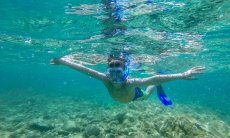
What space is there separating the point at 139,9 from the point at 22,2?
7783mm

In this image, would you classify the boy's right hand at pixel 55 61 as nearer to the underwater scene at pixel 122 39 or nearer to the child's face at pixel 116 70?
the underwater scene at pixel 122 39

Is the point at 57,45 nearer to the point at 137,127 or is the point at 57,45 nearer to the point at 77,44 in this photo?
the point at 77,44

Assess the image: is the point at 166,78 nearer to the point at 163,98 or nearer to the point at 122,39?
the point at 163,98

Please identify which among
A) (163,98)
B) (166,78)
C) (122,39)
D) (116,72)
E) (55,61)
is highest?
(122,39)

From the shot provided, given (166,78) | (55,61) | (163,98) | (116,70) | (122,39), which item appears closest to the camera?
(166,78)

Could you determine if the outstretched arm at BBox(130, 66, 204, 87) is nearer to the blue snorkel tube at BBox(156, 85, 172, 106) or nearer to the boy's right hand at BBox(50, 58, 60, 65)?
the boy's right hand at BBox(50, 58, 60, 65)

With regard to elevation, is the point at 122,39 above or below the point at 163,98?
above

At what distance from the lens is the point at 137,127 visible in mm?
14062

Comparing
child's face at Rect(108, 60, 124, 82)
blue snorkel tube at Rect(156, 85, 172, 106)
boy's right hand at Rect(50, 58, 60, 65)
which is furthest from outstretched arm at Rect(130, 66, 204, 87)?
blue snorkel tube at Rect(156, 85, 172, 106)

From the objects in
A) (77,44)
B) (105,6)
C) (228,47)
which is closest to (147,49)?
(77,44)

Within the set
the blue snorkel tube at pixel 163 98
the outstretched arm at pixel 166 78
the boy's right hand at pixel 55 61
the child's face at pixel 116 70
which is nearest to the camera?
the outstretched arm at pixel 166 78

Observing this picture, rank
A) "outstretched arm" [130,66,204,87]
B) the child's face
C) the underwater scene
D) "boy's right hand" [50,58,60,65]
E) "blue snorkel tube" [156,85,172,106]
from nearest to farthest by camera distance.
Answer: "outstretched arm" [130,66,204,87] → the child's face → "boy's right hand" [50,58,60,65] → the underwater scene → "blue snorkel tube" [156,85,172,106]

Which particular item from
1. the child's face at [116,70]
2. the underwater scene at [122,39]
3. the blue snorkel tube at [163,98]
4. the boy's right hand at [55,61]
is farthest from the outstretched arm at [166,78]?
the blue snorkel tube at [163,98]

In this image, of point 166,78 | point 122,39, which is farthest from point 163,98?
point 122,39
